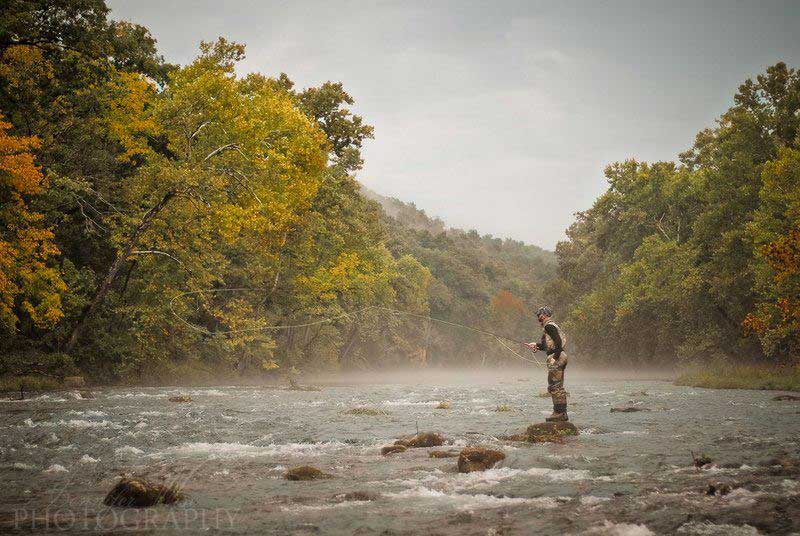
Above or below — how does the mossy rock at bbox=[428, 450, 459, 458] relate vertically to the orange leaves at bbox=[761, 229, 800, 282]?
below

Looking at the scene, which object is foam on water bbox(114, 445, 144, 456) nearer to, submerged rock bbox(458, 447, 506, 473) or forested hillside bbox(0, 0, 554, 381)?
submerged rock bbox(458, 447, 506, 473)

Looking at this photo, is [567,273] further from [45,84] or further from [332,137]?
[45,84]

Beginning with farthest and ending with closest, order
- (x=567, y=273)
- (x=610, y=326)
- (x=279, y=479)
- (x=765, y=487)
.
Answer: (x=567, y=273) → (x=610, y=326) → (x=279, y=479) → (x=765, y=487)

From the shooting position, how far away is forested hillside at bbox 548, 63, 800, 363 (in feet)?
102

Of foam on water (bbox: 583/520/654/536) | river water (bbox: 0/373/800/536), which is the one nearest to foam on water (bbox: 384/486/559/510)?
river water (bbox: 0/373/800/536)

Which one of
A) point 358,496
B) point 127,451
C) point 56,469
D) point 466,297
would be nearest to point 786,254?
point 358,496

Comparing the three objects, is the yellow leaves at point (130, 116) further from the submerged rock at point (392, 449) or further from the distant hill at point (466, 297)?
the distant hill at point (466, 297)

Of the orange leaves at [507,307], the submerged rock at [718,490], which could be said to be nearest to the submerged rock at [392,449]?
the submerged rock at [718,490]

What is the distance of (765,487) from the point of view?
7652 millimetres

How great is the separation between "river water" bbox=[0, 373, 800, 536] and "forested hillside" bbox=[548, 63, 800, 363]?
16.9m

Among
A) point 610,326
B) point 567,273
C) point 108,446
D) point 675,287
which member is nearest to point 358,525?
point 108,446

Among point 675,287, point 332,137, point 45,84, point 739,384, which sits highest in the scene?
point 332,137

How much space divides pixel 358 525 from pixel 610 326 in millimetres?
58177

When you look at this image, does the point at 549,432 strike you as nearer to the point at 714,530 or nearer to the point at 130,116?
the point at 714,530
